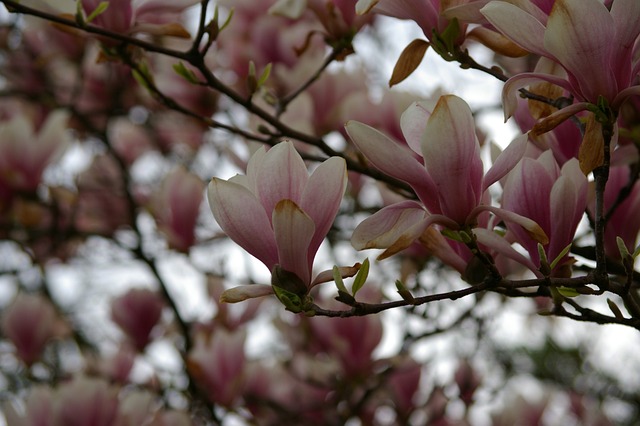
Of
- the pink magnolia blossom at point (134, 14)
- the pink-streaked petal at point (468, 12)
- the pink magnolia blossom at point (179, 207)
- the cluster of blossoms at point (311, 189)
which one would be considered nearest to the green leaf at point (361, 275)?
the cluster of blossoms at point (311, 189)

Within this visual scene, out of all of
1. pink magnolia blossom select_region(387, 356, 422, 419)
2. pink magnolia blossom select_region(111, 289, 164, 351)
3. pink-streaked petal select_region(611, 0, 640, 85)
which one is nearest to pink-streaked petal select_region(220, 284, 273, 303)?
pink-streaked petal select_region(611, 0, 640, 85)

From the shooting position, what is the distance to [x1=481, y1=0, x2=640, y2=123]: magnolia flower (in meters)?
0.60

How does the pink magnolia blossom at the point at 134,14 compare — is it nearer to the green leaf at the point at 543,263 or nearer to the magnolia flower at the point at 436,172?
the magnolia flower at the point at 436,172

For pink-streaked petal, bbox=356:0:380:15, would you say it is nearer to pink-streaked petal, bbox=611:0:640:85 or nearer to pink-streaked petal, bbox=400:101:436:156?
pink-streaked petal, bbox=400:101:436:156

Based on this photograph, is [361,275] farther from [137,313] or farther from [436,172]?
[137,313]

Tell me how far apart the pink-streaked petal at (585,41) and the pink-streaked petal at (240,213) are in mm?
285

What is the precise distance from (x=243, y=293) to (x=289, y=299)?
0.04 meters

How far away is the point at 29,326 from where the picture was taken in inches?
69.9

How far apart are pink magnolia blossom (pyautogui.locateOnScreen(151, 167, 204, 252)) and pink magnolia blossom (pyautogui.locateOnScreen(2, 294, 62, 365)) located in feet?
1.39

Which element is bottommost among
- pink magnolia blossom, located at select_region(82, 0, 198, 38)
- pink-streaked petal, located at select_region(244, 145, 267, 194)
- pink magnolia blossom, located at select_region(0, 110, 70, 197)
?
pink magnolia blossom, located at select_region(0, 110, 70, 197)

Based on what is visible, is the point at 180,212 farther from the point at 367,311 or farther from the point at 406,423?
the point at 367,311

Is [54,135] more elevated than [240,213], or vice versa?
[240,213]

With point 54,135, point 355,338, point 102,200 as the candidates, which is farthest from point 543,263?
point 102,200

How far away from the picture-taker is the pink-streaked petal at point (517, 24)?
0.62m
